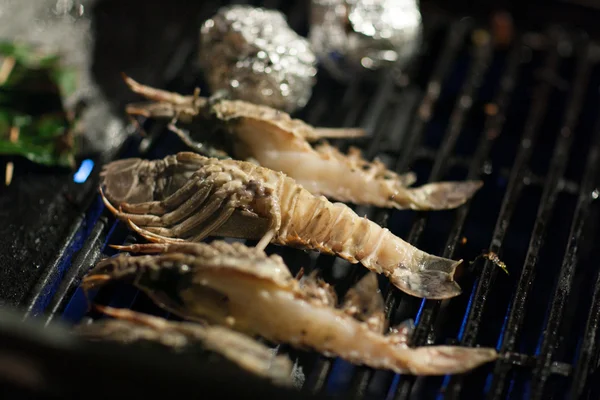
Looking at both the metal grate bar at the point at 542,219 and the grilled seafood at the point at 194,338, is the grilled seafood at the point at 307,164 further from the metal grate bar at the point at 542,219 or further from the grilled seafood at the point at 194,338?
the grilled seafood at the point at 194,338

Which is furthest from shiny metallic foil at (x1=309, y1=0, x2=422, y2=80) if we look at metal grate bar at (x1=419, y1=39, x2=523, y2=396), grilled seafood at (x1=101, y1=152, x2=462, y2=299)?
grilled seafood at (x1=101, y1=152, x2=462, y2=299)

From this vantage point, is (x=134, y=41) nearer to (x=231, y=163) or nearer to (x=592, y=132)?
(x=231, y=163)

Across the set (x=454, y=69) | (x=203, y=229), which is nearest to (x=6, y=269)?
(x=203, y=229)

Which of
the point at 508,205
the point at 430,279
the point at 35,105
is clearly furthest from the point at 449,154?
the point at 35,105

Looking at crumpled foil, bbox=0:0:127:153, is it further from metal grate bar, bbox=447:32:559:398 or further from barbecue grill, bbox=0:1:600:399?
metal grate bar, bbox=447:32:559:398

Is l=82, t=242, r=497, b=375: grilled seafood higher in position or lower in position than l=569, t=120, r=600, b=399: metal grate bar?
lower

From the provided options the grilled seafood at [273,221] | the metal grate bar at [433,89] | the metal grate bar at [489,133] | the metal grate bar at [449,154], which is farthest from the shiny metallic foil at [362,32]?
the grilled seafood at [273,221]
